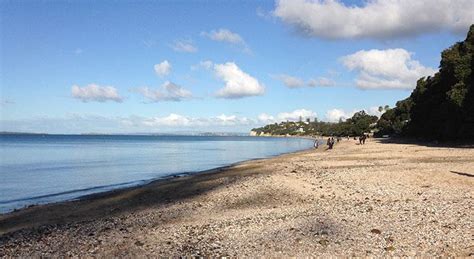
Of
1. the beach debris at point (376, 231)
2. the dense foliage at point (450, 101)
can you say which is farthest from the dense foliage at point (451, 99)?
the beach debris at point (376, 231)

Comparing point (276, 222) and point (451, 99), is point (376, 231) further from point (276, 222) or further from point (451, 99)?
point (451, 99)

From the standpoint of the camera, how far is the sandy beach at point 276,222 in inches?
402

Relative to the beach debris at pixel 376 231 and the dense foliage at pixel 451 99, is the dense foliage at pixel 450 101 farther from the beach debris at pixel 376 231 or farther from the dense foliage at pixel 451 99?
the beach debris at pixel 376 231

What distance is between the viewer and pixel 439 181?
787 inches

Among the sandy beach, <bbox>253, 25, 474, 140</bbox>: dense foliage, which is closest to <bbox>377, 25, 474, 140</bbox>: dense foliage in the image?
<bbox>253, 25, 474, 140</bbox>: dense foliage

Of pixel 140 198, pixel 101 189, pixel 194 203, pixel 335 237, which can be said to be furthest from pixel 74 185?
pixel 335 237

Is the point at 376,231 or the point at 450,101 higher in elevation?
the point at 450,101

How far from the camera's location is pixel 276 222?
13.0 meters

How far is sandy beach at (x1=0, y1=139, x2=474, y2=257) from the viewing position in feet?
33.5

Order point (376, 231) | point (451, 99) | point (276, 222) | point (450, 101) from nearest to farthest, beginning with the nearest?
point (376, 231) → point (276, 222) → point (451, 99) → point (450, 101)

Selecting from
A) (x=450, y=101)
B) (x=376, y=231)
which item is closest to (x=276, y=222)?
(x=376, y=231)

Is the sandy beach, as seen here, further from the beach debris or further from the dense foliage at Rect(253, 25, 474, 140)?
the dense foliage at Rect(253, 25, 474, 140)

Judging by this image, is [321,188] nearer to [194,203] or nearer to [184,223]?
[194,203]

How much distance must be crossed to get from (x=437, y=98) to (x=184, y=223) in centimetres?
5742
